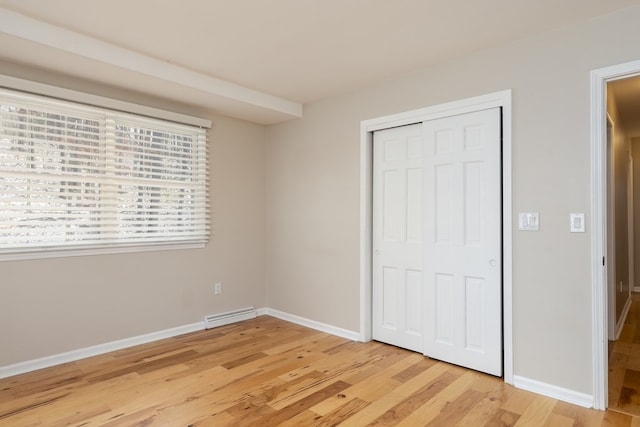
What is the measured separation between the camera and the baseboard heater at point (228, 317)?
163 inches

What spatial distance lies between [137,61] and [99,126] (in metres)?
0.76

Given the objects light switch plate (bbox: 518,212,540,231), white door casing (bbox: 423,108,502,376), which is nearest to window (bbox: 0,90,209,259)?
white door casing (bbox: 423,108,502,376)

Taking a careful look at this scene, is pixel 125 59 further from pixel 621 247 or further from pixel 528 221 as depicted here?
pixel 621 247

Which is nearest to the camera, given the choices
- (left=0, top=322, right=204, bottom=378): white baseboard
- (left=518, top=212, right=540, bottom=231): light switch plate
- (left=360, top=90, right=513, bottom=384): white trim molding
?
(left=518, top=212, right=540, bottom=231): light switch plate

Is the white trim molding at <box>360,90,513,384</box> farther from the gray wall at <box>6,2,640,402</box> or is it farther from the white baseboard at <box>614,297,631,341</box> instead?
the white baseboard at <box>614,297,631,341</box>

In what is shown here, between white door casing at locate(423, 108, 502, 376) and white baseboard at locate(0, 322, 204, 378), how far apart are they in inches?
96.8

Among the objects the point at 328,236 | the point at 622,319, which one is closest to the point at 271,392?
the point at 328,236

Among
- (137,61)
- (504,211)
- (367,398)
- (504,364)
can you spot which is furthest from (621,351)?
(137,61)

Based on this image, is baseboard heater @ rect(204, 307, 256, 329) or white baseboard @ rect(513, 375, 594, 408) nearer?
white baseboard @ rect(513, 375, 594, 408)

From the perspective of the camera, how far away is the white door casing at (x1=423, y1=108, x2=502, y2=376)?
2.93 m

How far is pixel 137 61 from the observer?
3006 millimetres

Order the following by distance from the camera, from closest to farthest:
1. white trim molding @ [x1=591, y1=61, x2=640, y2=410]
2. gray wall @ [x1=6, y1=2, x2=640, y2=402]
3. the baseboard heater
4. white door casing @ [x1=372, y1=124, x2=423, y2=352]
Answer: white trim molding @ [x1=591, y1=61, x2=640, y2=410] < gray wall @ [x1=6, y1=2, x2=640, y2=402] < white door casing @ [x1=372, y1=124, x2=423, y2=352] < the baseboard heater

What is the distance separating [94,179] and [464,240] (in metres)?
3.17

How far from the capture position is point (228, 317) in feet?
14.1
